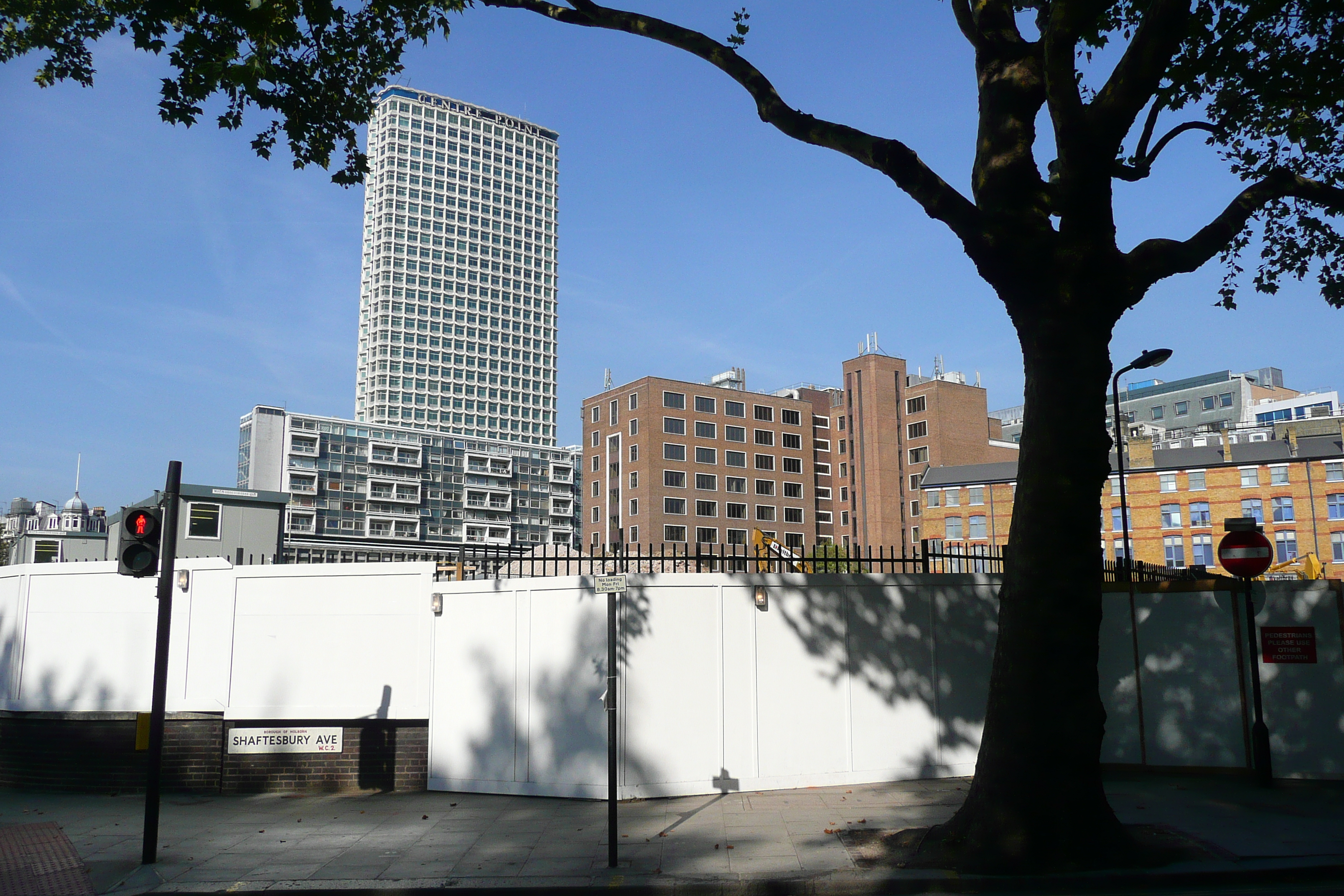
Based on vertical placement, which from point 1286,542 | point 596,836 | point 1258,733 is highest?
point 1286,542

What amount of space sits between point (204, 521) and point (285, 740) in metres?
8.17

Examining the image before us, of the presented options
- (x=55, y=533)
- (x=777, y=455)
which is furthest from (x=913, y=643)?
(x=777, y=455)

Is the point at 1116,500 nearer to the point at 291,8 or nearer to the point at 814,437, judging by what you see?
the point at 814,437

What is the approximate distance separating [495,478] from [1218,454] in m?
126

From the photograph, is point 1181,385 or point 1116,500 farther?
point 1181,385

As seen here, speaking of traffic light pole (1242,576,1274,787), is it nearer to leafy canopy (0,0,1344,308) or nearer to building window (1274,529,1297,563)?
leafy canopy (0,0,1344,308)

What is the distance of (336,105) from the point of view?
11.5m

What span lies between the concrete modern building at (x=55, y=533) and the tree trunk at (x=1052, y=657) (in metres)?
13.5

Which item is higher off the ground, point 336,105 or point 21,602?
point 336,105

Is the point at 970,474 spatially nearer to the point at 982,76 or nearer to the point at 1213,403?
the point at 1213,403

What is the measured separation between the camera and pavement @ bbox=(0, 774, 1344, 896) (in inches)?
326

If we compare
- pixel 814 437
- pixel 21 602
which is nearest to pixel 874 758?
pixel 21 602

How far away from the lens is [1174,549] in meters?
76.0

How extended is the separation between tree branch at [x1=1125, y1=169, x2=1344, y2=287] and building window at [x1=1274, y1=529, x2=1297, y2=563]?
7073 cm
